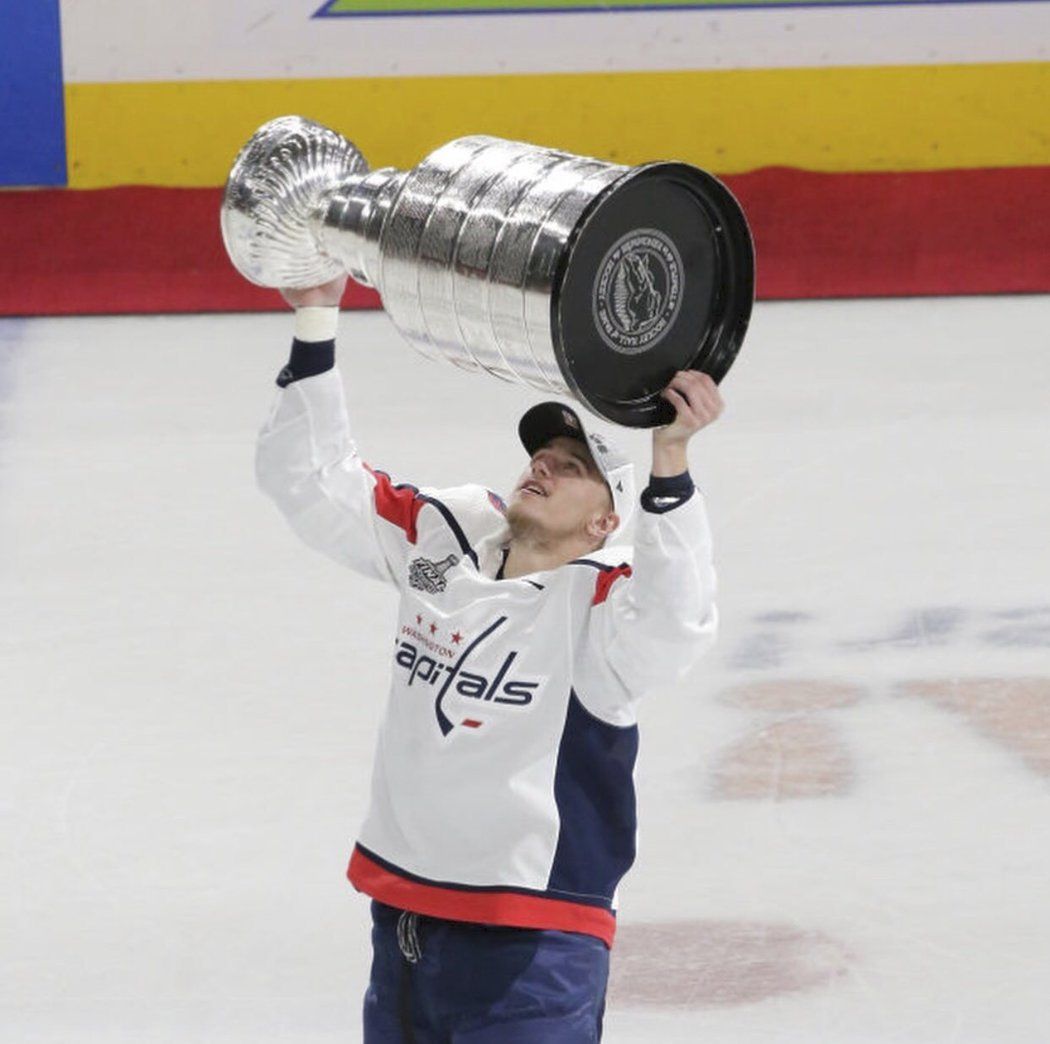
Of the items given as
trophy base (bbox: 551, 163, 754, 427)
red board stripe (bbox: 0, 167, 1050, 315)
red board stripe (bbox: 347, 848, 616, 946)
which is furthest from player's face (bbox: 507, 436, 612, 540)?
red board stripe (bbox: 0, 167, 1050, 315)

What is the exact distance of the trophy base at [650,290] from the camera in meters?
2.95

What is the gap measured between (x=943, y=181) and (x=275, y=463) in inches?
259

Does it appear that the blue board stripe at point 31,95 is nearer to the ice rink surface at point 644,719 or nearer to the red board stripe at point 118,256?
the red board stripe at point 118,256

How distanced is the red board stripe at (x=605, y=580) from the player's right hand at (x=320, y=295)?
0.63 m

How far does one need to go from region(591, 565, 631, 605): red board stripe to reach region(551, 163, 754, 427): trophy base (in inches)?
7.7

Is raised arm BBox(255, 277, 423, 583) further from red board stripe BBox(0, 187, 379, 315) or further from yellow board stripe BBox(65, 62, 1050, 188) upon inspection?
yellow board stripe BBox(65, 62, 1050, 188)

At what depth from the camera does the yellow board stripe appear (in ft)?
30.3

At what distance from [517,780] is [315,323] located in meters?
0.75

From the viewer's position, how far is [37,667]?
556cm

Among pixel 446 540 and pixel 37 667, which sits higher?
pixel 446 540

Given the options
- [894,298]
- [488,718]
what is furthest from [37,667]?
[894,298]

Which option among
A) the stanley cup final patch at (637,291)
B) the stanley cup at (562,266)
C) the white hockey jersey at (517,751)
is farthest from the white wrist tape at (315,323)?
the stanley cup final patch at (637,291)

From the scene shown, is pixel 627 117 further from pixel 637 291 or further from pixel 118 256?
pixel 637 291

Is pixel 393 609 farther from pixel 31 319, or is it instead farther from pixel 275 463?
pixel 31 319
